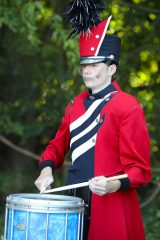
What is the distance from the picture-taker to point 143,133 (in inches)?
172

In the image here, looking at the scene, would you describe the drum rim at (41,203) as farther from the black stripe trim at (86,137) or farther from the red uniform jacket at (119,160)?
the black stripe trim at (86,137)

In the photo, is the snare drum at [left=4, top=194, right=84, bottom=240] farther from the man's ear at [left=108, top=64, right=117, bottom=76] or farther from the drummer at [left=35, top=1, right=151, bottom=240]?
the man's ear at [left=108, top=64, right=117, bottom=76]

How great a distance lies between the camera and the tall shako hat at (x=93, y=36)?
457 centimetres

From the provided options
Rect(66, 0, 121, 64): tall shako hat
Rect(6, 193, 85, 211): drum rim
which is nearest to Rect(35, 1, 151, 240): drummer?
Rect(66, 0, 121, 64): tall shako hat

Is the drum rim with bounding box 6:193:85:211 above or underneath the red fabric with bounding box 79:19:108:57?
underneath

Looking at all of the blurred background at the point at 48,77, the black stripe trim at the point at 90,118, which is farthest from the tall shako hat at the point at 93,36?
the blurred background at the point at 48,77

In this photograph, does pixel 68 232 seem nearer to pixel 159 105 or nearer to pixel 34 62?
pixel 159 105

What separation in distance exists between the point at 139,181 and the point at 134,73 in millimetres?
4861

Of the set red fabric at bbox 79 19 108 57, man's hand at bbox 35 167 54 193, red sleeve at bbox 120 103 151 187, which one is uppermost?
red fabric at bbox 79 19 108 57

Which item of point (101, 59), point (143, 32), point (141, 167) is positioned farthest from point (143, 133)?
point (143, 32)

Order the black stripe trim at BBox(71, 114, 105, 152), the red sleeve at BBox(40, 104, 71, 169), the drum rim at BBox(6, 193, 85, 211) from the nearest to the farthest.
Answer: the drum rim at BBox(6, 193, 85, 211) < the black stripe trim at BBox(71, 114, 105, 152) < the red sleeve at BBox(40, 104, 71, 169)

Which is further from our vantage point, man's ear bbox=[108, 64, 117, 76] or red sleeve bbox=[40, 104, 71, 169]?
red sleeve bbox=[40, 104, 71, 169]

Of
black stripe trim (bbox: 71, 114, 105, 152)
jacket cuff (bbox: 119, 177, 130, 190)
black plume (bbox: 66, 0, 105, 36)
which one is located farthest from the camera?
black plume (bbox: 66, 0, 105, 36)

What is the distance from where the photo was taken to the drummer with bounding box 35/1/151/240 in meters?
4.34
